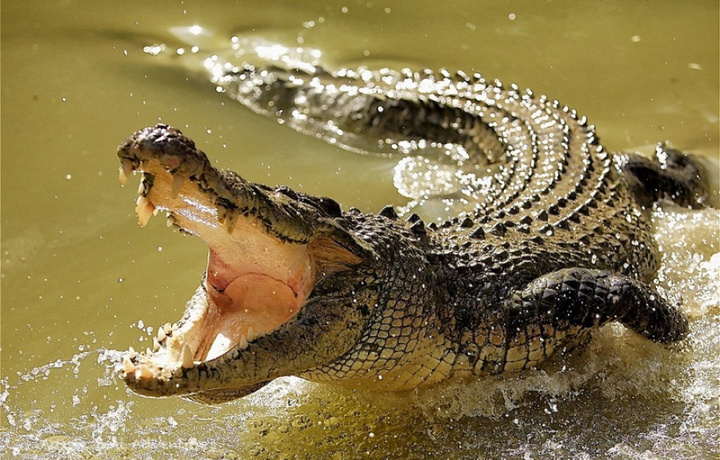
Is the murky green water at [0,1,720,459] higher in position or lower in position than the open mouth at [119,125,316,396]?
lower

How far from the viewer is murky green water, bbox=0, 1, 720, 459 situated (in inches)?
141

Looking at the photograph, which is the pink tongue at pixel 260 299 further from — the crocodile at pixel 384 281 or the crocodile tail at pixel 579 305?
the crocodile tail at pixel 579 305

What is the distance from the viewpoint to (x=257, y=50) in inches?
312

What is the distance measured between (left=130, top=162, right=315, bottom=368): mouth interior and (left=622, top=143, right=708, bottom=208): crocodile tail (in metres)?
2.93

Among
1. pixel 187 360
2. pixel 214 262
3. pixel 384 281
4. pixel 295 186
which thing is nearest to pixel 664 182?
pixel 295 186

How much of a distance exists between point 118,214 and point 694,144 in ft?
13.9

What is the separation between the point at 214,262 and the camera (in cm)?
348

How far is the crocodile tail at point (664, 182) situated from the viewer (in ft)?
18.4

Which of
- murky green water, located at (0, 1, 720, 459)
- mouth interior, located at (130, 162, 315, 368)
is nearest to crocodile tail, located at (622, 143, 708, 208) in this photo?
murky green water, located at (0, 1, 720, 459)

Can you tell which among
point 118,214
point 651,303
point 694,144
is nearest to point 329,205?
point 651,303

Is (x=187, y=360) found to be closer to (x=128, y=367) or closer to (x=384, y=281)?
(x=128, y=367)

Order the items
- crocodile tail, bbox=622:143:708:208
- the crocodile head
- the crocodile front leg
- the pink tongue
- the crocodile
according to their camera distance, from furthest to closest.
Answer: crocodile tail, bbox=622:143:708:208 → the crocodile front leg → the pink tongue → the crocodile → the crocodile head

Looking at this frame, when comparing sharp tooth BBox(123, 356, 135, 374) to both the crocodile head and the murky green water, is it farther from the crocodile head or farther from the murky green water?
the murky green water

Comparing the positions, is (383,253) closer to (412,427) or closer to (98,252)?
(412,427)
